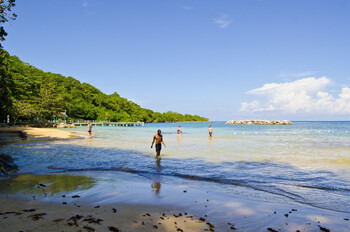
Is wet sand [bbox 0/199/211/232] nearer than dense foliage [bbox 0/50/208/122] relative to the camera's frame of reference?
Yes

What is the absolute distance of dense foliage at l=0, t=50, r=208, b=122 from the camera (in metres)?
46.5

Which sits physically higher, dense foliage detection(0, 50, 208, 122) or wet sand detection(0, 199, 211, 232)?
dense foliage detection(0, 50, 208, 122)

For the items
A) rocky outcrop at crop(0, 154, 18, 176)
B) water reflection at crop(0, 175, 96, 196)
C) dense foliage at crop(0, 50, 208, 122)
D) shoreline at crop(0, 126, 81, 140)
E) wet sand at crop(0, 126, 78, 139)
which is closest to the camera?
water reflection at crop(0, 175, 96, 196)

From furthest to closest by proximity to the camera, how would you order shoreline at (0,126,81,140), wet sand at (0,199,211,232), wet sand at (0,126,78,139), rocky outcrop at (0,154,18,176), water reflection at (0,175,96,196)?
wet sand at (0,126,78,139) < shoreline at (0,126,81,140) < rocky outcrop at (0,154,18,176) < water reflection at (0,175,96,196) < wet sand at (0,199,211,232)

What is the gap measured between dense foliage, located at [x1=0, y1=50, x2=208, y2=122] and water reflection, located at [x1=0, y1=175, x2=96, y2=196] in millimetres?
15631

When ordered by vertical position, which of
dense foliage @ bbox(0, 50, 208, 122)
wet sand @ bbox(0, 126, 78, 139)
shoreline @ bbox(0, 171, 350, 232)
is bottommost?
wet sand @ bbox(0, 126, 78, 139)

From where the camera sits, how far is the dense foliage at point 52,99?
46.5m

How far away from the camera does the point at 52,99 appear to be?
5966cm

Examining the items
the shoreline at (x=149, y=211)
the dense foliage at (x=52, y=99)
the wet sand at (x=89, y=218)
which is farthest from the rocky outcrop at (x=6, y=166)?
the dense foliage at (x=52, y=99)

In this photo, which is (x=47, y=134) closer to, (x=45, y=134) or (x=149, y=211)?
(x=45, y=134)

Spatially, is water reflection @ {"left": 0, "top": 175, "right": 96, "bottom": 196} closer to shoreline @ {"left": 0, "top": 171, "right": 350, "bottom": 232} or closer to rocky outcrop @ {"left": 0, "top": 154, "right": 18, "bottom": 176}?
shoreline @ {"left": 0, "top": 171, "right": 350, "bottom": 232}

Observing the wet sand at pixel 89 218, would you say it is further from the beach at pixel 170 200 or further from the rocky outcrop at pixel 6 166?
the rocky outcrop at pixel 6 166

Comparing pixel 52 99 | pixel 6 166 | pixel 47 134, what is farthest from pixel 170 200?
pixel 52 99

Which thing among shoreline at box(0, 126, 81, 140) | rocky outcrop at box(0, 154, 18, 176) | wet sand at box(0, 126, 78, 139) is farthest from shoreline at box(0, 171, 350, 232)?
wet sand at box(0, 126, 78, 139)
